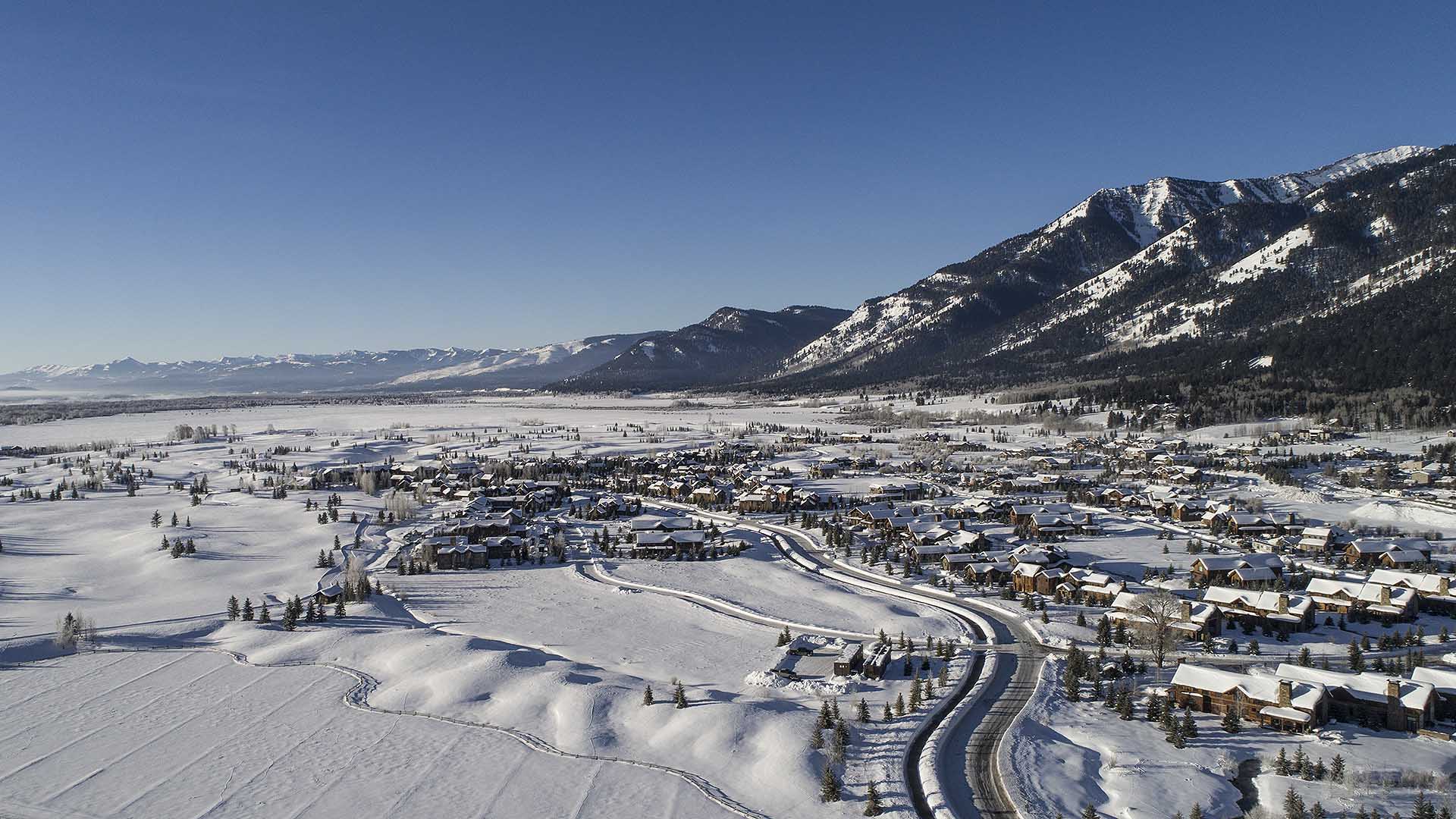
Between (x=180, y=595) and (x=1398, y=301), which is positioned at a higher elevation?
(x=1398, y=301)

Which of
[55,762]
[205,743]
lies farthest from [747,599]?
[55,762]

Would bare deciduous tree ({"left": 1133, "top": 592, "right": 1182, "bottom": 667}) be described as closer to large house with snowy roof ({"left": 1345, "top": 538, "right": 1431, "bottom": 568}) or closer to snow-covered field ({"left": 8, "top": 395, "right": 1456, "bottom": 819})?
snow-covered field ({"left": 8, "top": 395, "right": 1456, "bottom": 819})

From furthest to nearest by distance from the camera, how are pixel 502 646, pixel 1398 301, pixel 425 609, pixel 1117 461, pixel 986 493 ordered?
1. pixel 1398 301
2. pixel 1117 461
3. pixel 986 493
4. pixel 425 609
5. pixel 502 646

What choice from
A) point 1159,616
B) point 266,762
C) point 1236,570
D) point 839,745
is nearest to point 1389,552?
point 1236,570

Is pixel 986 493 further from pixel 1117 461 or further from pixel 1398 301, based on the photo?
pixel 1398 301

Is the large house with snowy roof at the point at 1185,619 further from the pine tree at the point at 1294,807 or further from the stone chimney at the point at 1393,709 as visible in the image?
the pine tree at the point at 1294,807

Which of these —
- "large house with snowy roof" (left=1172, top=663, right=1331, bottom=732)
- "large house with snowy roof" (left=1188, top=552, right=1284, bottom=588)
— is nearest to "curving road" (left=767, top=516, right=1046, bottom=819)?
"large house with snowy roof" (left=1172, top=663, right=1331, bottom=732)

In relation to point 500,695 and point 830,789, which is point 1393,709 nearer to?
point 830,789
